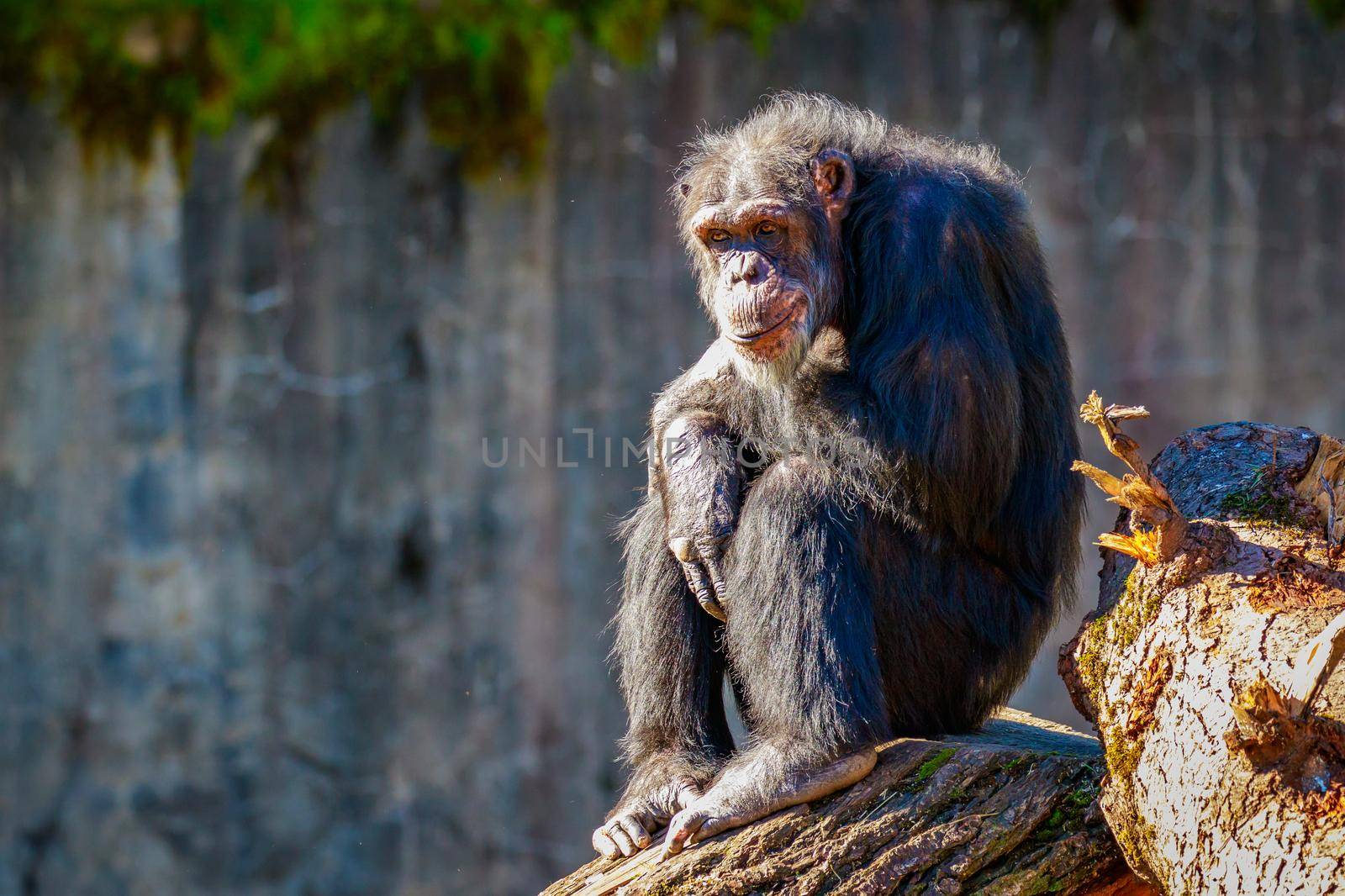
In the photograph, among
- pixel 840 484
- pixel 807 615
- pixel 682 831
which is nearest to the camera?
pixel 682 831

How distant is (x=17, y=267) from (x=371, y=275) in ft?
6.63

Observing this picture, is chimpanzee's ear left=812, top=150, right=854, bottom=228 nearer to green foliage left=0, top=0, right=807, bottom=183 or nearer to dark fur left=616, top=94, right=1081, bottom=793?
dark fur left=616, top=94, right=1081, bottom=793

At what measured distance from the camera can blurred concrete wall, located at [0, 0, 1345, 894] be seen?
7.92 meters

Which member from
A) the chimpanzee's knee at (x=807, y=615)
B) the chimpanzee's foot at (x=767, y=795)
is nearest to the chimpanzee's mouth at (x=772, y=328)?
the chimpanzee's knee at (x=807, y=615)

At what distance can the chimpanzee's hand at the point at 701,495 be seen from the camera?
4.06 meters

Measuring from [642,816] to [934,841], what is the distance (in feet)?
2.91

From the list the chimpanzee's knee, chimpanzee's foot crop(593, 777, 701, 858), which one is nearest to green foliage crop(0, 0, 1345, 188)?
the chimpanzee's knee

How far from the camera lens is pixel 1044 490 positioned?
4191 mm

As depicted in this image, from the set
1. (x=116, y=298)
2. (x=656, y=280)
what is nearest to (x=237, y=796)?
(x=116, y=298)

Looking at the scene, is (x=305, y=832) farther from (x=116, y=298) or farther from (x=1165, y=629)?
(x=1165, y=629)

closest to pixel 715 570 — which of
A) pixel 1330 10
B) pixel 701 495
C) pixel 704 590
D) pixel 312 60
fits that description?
pixel 704 590

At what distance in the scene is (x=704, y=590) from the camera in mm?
4066

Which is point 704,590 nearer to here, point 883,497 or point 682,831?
point 883,497

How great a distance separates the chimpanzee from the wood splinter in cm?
71
